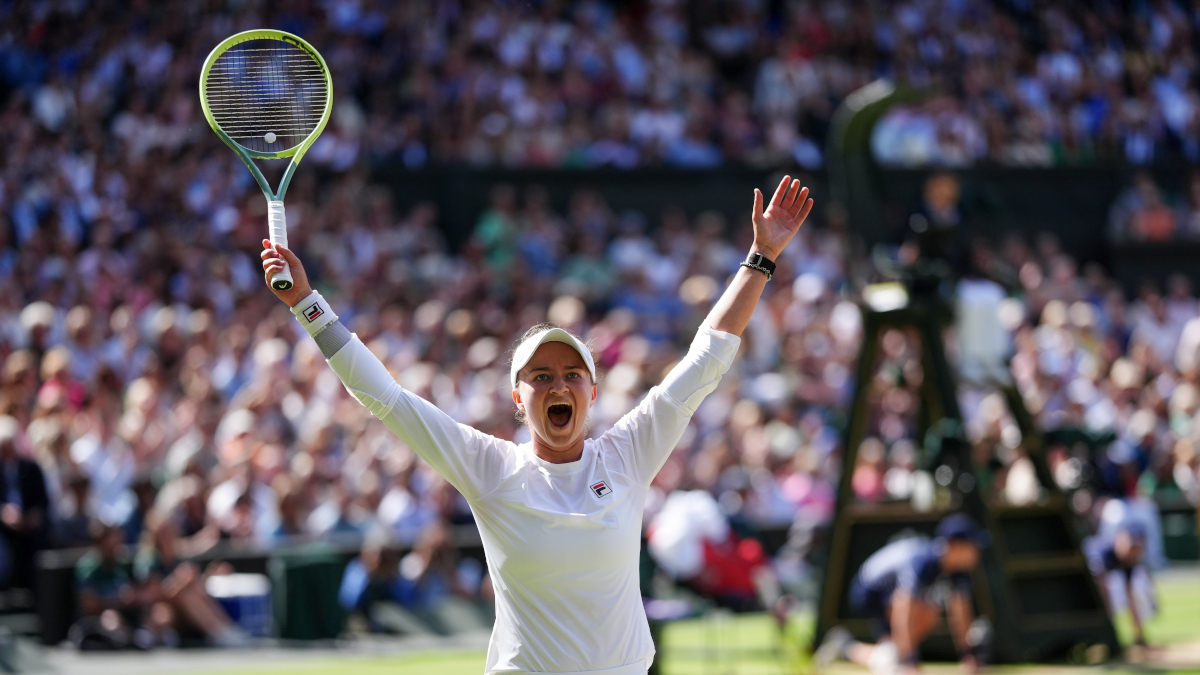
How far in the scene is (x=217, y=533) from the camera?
11.5m

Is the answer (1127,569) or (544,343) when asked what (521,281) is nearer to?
(1127,569)

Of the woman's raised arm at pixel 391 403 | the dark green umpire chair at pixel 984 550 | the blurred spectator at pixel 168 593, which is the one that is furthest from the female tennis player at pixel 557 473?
the blurred spectator at pixel 168 593

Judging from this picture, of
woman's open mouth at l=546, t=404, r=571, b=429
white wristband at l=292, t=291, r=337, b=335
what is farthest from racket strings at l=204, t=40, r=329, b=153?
woman's open mouth at l=546, t=404, r=571, b=429

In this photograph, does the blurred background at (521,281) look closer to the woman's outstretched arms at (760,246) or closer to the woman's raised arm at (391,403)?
the woman's outstretched arms at (760,246)

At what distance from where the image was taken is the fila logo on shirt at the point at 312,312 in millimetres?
3715

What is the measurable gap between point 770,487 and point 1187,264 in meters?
8.91

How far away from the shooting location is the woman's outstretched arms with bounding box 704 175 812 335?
3.86m

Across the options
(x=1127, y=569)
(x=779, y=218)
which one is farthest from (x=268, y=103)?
(x=1127, y=569)

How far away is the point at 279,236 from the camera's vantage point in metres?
3.90

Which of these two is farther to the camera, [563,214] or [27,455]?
[563,214]

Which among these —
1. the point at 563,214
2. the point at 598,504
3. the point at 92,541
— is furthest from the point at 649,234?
the point at 598,504

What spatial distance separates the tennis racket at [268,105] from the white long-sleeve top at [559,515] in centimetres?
71

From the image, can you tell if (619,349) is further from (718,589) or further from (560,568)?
(560,568)

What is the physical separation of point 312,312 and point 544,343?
544mm
